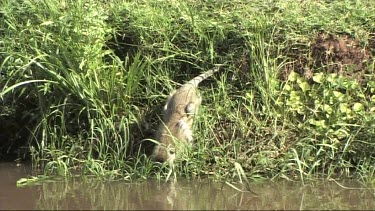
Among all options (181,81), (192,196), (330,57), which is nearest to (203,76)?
(181,81)

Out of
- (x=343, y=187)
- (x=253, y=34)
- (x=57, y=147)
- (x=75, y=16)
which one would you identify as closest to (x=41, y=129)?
(x=57, y=147)

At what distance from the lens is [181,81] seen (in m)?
5.10

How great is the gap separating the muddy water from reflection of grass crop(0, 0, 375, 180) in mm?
185

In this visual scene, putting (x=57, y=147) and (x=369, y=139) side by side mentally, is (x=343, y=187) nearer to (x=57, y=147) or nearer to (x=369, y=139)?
(x=369, y=139)

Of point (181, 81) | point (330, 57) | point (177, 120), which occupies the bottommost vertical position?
point (177, 120)

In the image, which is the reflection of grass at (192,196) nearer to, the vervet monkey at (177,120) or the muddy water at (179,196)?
the muddy water at (179,196)

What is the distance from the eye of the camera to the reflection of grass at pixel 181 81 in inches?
175

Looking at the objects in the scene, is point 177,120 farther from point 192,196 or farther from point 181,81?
point 192,196

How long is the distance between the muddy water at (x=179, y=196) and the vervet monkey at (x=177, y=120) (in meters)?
0.28

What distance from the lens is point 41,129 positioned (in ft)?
16.0

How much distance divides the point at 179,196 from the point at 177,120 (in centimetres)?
83

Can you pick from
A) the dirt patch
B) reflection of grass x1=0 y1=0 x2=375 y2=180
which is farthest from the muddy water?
the dirt patch

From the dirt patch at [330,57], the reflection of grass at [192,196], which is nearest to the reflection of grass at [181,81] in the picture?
the dirt patch at [330,57]

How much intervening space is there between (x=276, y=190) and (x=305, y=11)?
2.03 metres
